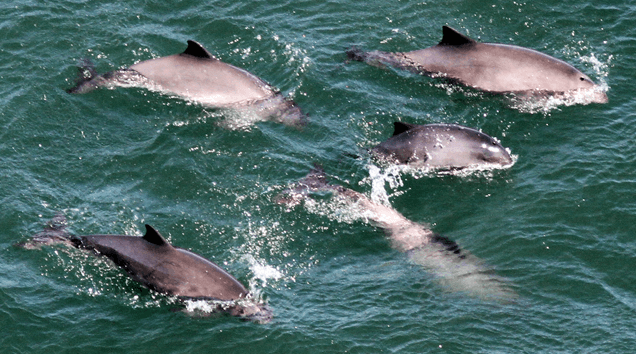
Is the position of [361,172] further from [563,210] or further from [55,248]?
[55,248]

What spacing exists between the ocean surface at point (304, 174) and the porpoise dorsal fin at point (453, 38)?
1451mm

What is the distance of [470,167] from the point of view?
20.8 m

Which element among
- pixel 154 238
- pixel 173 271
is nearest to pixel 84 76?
pixel 154 238

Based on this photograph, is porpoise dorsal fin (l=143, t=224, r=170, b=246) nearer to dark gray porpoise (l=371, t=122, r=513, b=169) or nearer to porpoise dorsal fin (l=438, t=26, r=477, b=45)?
dark gray porpoise (l=371, t=122, r=513, b=169)

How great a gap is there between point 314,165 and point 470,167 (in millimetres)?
3916

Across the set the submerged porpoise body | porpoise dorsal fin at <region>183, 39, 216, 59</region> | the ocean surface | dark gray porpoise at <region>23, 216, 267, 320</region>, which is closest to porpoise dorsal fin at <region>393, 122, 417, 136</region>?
the ocean surface

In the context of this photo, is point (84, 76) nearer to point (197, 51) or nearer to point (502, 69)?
point (197, 51)

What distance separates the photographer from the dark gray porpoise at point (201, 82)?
22.9 meters

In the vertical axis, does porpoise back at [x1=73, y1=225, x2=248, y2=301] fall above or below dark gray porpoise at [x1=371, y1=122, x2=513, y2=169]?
below

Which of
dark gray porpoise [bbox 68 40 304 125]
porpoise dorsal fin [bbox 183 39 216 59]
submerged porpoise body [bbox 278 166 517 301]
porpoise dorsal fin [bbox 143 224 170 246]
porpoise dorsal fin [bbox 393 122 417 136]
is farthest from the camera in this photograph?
porpoise dorsal fin [bbox 183 39 216 59]

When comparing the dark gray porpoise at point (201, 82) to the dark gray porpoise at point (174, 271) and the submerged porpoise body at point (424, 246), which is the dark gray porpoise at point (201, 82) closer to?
the submerged porpoise body at point (424, 246)

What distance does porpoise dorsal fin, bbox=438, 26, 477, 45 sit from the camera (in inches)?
931

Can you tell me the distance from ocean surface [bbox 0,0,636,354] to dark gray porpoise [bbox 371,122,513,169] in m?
0.32

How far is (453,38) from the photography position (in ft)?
78.4
